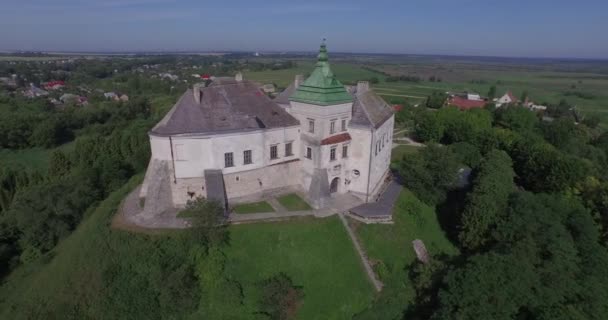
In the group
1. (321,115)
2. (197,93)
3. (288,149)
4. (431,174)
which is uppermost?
(197,93)

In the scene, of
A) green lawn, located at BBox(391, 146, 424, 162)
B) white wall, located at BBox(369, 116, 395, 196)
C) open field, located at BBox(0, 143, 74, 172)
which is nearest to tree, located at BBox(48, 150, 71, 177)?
open field, located at BBox(0, 143, 74, 172)

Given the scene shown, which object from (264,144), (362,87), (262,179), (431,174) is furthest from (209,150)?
(431,174)

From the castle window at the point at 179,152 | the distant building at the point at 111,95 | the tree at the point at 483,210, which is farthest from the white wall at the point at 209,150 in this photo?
the distant building at the point at 111,95

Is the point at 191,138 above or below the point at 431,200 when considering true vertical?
above

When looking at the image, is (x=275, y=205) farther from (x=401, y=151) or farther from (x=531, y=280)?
(x=401, y=151)

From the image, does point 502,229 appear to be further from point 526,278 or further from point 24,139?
point 24,139

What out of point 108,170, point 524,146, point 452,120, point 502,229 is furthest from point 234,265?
point 452,120
